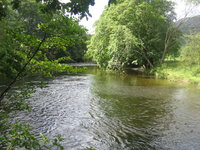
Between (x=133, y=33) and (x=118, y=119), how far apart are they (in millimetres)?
24425

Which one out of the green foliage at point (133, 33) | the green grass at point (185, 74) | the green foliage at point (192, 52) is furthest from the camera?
the green foliage at point (133, 33)

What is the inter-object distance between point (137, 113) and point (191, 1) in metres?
23.4

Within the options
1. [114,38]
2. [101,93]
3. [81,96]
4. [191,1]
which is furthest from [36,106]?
[191,1]

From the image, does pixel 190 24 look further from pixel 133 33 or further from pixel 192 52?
pixel 133 33

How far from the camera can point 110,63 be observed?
30.3 metres

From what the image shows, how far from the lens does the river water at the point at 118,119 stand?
23.8 feet

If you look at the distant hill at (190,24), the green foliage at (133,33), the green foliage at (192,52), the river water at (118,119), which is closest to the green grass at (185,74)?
the green foliage at (192,52)

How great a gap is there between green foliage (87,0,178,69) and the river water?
1495cm

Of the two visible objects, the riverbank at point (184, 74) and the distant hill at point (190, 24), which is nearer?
the riverbank at point (184, 74)

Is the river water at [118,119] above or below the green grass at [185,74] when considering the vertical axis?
below

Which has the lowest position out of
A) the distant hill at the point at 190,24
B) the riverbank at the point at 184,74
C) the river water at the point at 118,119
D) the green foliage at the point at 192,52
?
the river water at the point at 118,119

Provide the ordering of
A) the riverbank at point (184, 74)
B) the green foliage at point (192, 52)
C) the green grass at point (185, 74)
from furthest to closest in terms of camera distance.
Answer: the green foliage at point (192, 52), the green grass at point (185, 74), the riverbank at point (184, 74)

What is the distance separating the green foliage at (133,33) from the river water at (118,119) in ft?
49.0

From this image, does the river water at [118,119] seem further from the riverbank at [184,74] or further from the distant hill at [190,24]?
the distant hill at [190,24]
